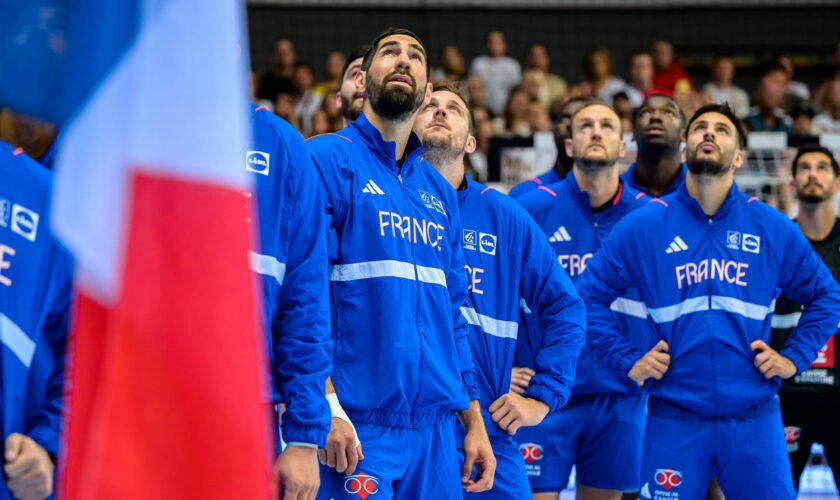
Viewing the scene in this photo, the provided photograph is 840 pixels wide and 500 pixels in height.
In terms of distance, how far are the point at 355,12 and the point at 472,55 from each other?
1.79 metres

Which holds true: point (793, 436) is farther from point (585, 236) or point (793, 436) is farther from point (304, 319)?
point (304, 319)

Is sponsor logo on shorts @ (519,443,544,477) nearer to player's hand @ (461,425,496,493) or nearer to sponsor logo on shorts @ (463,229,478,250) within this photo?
sponsor logo on shorts @ (463,229,478,250)

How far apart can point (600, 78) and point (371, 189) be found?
9.50m

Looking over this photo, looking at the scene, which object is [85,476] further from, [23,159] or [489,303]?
[489,303]

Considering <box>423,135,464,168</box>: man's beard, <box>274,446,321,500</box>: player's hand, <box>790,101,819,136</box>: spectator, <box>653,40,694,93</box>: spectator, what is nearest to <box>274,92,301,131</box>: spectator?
<box>653,40,694,93</box>: spectator

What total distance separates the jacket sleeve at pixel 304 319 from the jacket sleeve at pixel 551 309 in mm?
1621

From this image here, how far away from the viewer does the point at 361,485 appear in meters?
3.22

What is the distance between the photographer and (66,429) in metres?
1.46

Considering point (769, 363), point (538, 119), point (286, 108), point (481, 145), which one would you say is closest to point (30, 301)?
point (769, 363)

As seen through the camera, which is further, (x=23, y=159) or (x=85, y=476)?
(x=23, y=159)

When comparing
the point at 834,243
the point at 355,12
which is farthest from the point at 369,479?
the point at 355,12

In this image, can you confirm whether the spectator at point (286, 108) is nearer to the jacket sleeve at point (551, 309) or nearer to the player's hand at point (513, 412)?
the jacket sleeve at point (551, 309)

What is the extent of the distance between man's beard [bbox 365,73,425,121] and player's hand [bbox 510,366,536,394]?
5.05 ft

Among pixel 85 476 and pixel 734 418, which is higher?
pixel 85 476
